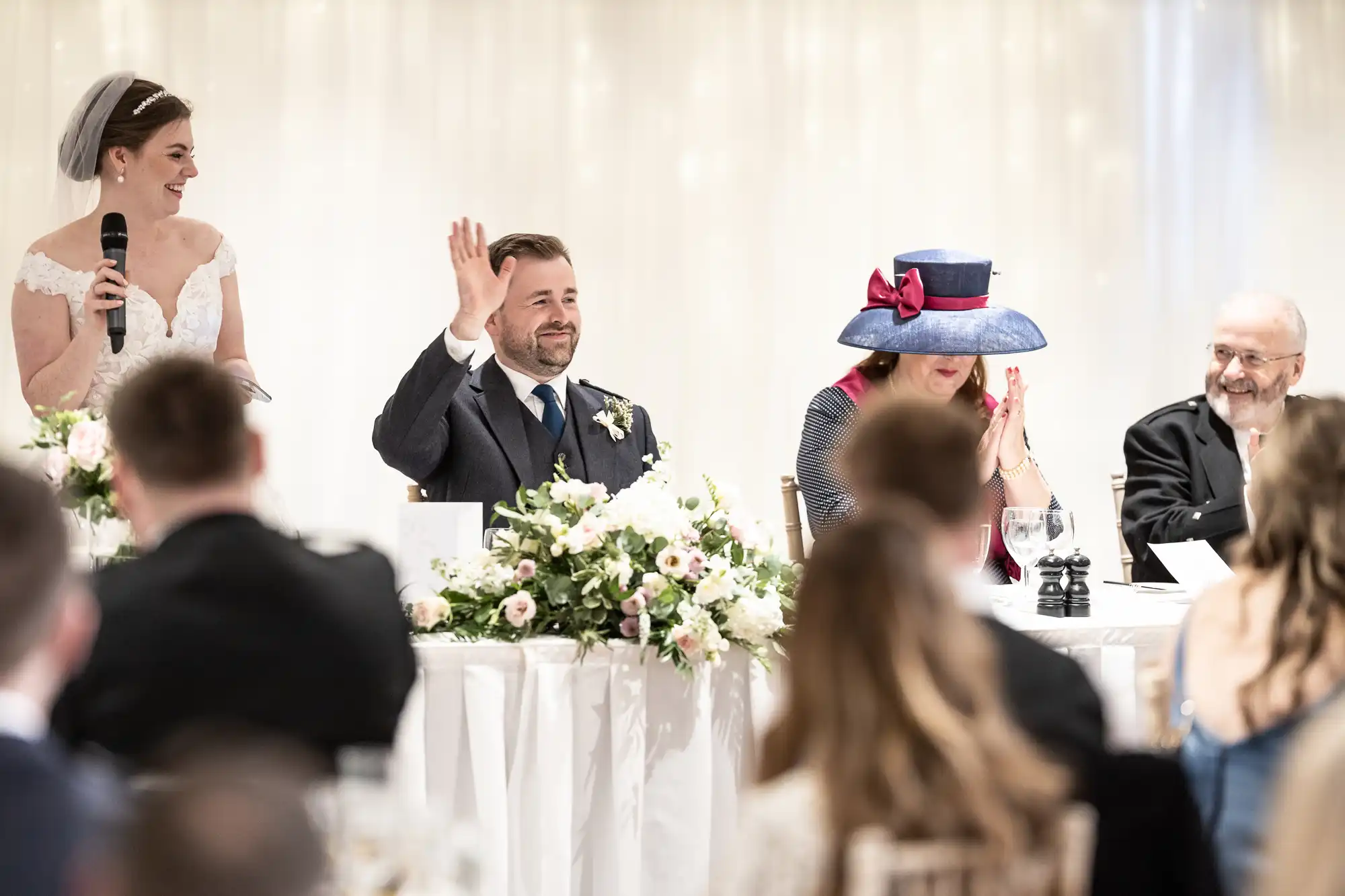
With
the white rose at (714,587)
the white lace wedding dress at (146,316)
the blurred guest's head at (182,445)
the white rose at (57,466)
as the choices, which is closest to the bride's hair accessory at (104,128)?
the white lace wedding dress at (146,316)

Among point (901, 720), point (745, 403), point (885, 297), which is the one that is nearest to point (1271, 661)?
point (901, 720)

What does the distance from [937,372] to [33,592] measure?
3.21 meters

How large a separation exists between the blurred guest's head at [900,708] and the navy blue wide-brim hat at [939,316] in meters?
2.62

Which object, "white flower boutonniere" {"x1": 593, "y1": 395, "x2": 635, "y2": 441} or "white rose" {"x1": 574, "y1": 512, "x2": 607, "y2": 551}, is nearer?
"white rose" {"x1": 574, "y1": 512, "x2": 607, "y2": 551}

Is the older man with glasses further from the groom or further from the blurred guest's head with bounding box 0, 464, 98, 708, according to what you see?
the blurred guest's head with bounding box 0, 464, 98, 708

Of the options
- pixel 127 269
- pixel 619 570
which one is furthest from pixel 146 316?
pixel 619 570

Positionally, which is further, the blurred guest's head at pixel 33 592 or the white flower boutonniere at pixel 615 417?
the white flower boutonniere at pixel 615 417

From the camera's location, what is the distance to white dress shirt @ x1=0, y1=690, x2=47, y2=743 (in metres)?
1.40

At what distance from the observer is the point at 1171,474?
4426 millimetres

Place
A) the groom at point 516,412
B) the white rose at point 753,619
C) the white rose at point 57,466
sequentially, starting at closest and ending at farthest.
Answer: the white rose at point 57,466, the white rose at point 753,619, the groom at point 516,412

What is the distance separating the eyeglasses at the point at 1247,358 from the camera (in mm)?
4367

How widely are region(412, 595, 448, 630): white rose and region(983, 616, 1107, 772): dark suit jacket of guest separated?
1.51 metres

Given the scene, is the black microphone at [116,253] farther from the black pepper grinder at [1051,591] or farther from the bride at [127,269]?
the black pepper grinder at [1051,591]

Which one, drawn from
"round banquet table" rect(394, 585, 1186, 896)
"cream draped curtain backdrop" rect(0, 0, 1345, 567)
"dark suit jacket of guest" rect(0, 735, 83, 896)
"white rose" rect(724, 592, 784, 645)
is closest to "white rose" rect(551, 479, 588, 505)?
"round banquet table" rect(394, 585, 1186, 896)
